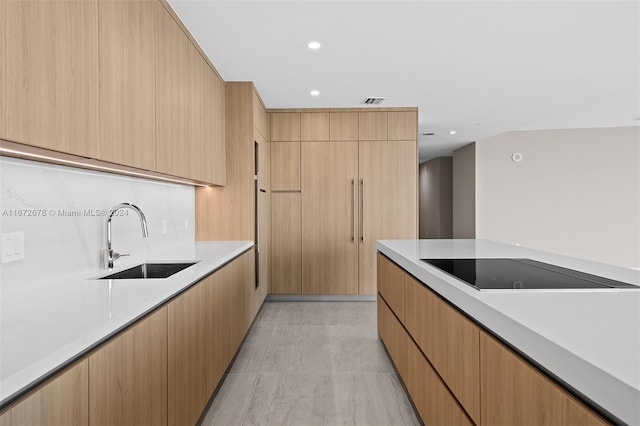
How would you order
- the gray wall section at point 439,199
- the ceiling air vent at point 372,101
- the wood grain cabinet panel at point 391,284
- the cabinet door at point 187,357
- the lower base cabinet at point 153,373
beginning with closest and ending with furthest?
the lower base cabinet at point 153,373
the cabinet door at point 187,357
the wood grain cabinet panel at point 391,284
the ceiling air vent at point 372,101
the gray wall section at point 439,199

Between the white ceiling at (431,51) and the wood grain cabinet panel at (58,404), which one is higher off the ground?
the white ceiling at (431,51)

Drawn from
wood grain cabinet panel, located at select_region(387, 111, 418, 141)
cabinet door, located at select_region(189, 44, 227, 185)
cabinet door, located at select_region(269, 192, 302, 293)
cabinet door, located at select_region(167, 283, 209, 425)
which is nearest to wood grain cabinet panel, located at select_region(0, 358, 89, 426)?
cabinet door, located at select_region(167, 283, 209, 425)

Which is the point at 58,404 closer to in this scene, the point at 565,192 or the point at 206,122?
the point at 206,122

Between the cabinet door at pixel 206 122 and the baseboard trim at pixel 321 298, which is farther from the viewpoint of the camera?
the baseboard trim at pixel 321 298

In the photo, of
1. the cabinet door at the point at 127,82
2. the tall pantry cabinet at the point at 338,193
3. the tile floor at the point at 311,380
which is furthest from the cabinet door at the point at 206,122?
the tile floor at the point at 311,380

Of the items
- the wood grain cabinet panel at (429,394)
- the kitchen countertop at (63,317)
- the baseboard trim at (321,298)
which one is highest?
the kitchen countertop at (63,317)

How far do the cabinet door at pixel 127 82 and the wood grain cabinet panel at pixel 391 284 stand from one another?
5.51ft

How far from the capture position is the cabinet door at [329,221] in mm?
4746

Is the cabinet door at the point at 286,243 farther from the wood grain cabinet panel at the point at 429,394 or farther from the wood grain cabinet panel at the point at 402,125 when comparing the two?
the wood grain cabinet panel at the point at 429,394

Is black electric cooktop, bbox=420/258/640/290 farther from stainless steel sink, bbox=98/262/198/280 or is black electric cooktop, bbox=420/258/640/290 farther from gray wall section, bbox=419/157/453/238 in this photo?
gray wall section, bbox=419/157/453/238

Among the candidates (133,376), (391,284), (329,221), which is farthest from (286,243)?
(133,376)

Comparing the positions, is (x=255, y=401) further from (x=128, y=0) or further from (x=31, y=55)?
(x=128, y=0)

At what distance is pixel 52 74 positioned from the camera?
1249mm

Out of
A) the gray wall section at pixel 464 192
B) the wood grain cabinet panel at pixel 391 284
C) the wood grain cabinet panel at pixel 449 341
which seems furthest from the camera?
the gray wall section at pixel 464 192
